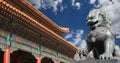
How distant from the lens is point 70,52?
25297 mm

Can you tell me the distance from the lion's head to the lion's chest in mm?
115

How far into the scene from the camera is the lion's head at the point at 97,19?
20.5 feet

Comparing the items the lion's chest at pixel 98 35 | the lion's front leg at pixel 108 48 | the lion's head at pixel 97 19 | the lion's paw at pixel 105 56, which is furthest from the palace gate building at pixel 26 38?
the lion's paw at pixel 105 56

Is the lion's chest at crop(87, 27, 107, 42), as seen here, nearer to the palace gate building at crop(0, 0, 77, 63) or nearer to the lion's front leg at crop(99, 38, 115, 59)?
the lion's front leg at crop(99, 38, 115, 59)

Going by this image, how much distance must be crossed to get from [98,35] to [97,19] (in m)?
0.34

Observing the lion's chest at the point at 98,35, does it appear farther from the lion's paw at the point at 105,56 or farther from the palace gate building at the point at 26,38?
the palace gate building at the point at 26,38

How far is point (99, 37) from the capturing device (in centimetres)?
618

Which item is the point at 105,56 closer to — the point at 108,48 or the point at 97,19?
the point at 108,48

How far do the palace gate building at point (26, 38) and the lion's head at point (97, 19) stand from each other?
7.33 m

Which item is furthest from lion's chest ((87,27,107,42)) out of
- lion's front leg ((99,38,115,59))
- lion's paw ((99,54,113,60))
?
lion's paw ((99,54,113,60))

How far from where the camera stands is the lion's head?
6.25m

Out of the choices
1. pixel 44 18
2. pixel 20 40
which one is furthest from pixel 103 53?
pixel 44 18

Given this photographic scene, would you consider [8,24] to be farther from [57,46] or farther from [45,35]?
[57,46]

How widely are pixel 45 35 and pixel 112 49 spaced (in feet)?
42.6
